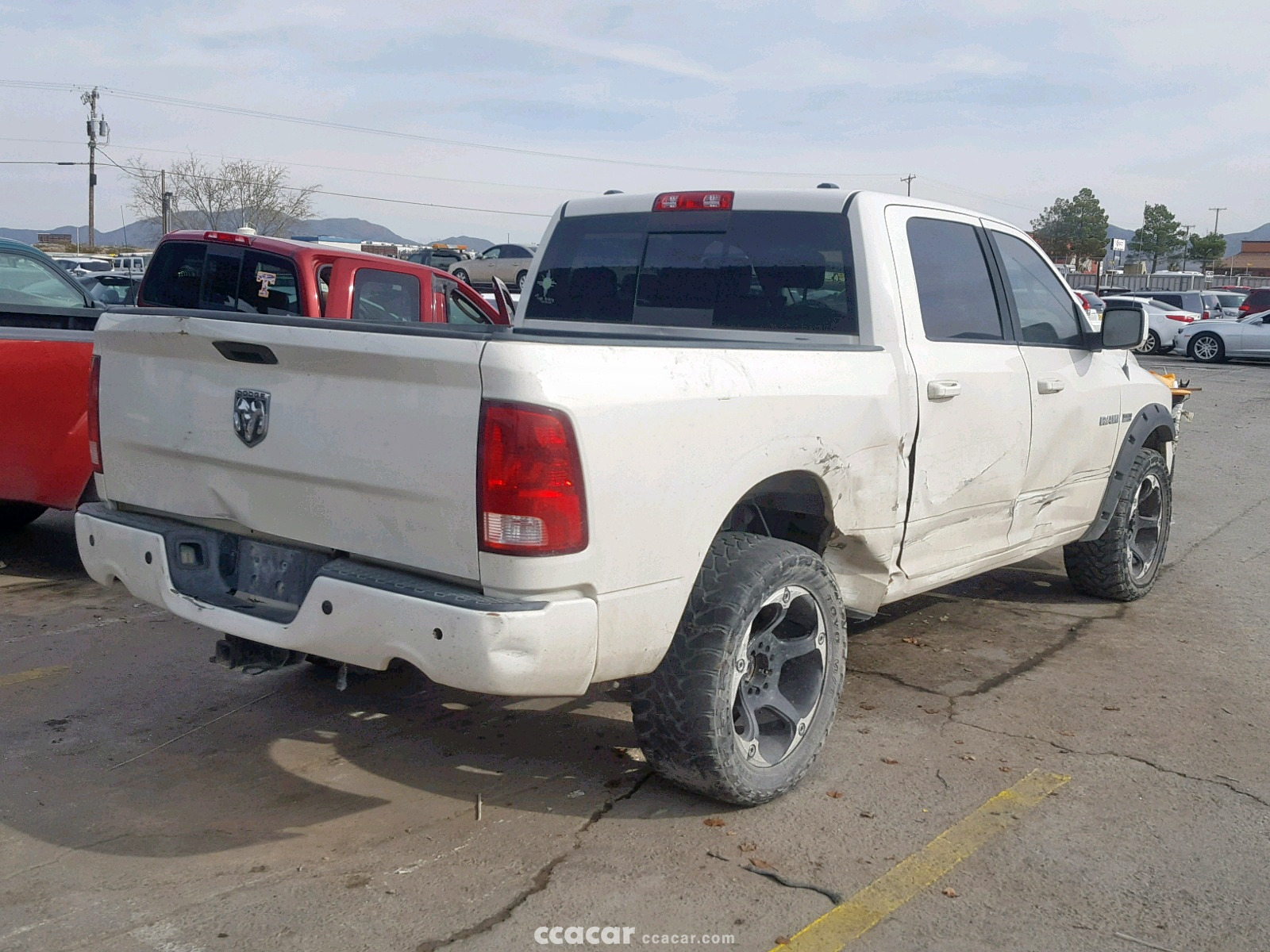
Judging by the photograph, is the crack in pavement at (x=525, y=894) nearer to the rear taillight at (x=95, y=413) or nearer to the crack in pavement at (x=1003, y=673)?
the crack in pavement at (x=1003, y=673)

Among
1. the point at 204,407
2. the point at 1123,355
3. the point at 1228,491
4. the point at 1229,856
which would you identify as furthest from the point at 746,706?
the point at 1228,491

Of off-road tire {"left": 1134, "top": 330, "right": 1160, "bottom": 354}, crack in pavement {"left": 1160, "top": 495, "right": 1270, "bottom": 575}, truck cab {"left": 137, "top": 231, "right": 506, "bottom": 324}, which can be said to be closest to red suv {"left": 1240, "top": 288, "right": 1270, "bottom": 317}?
off-road tire {"left": 1134, "top": 330, "right": 1160, "bottom": 354}

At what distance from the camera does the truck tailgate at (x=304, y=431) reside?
3090mm

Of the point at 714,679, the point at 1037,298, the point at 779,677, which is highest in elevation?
the point at 1037,298

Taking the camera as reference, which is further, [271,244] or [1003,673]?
[271,244]

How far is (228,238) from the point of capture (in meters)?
8.10

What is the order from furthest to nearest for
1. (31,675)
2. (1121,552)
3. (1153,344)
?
(1153,344)
(1121,552)
(31,675)

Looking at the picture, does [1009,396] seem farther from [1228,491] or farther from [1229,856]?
[1228,491]

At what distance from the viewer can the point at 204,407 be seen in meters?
3.63

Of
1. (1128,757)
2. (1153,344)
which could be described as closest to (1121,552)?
(1128,757)

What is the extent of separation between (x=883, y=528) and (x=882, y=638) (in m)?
1.62

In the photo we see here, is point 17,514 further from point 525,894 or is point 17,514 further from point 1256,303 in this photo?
point 1256,303

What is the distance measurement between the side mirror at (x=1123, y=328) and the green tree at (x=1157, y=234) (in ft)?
277

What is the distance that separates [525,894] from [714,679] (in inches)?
31.3
